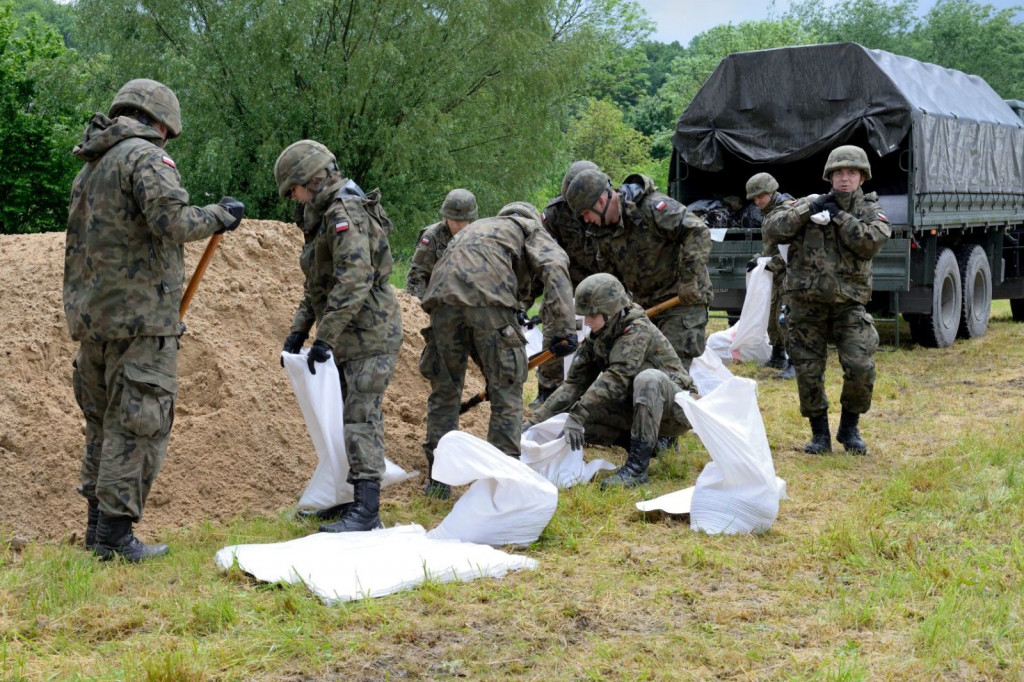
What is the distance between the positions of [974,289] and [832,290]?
21.4ft

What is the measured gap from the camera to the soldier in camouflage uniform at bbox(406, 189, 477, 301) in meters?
7.04

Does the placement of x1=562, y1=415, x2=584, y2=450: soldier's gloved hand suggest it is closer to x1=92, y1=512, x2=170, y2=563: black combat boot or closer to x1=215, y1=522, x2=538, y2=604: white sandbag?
x1=215, y1=522, x2=538, y2=604: white sandbag

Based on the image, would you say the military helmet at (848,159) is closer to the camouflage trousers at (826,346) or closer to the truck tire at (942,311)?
the camouflage trousers at (826,346)

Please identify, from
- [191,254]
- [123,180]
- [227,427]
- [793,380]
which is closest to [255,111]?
[191,254]

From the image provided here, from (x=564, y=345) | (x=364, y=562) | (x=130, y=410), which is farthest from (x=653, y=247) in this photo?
(x=130, y=410)

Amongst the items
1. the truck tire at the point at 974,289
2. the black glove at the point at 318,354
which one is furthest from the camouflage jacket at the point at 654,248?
the truck tire at the point at 974,289

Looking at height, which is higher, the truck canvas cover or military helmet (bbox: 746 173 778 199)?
the truck canvas cover

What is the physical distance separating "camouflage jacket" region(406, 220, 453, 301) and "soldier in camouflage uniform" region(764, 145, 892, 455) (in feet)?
7.36

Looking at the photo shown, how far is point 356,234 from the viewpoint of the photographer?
15.9ft

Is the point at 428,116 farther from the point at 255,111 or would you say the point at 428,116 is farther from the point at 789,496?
the point at 789,496

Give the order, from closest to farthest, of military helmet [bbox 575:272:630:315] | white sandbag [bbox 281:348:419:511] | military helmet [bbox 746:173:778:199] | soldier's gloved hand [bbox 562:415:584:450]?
1. white sandbag [bbox 281:348:419:511]
2. soldier's gloved hand [bbox 562:415:584:450]
3. military helmet [bbox 575:272:630:315]
4. military helmet [bbox 746:173:778:199]

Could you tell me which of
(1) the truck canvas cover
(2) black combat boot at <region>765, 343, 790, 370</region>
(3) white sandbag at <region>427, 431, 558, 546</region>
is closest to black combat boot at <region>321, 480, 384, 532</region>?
(3) white sandbag at <region>427, 431, 558, 546</region>

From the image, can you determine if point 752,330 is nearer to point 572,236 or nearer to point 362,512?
point 572,236

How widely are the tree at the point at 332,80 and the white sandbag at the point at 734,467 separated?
9.50 meters
